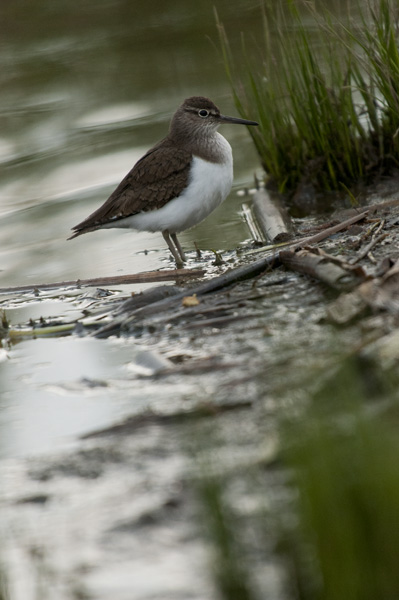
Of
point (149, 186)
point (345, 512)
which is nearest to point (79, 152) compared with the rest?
point (149, 186)

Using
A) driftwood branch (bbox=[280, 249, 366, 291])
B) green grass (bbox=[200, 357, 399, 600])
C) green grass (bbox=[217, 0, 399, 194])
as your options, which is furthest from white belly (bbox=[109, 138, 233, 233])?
green grass (bbox=[200, 357, 399, 600])

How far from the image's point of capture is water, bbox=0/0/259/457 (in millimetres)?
3766

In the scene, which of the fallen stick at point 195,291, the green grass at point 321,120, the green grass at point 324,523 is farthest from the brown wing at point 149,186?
the green grass at point 324,523

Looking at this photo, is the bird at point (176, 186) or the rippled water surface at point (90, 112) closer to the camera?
the bird at point (176, 186)

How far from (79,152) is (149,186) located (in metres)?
3.69

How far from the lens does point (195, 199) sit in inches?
227

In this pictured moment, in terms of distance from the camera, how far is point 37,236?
732 centimetres

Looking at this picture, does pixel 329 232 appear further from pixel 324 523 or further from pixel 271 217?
pixel 324 523

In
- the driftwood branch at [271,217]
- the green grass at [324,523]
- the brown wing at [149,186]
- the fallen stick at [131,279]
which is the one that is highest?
the green grass at [324,523]

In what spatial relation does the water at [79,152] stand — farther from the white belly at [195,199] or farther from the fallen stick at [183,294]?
the white belly at [195,199]

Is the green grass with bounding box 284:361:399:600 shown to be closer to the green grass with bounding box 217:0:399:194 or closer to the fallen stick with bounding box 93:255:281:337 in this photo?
the fallen stick with bounding box 93:255:281:337

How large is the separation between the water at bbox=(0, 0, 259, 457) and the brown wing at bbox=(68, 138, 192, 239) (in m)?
0.39

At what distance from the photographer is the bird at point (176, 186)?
580 centimetres

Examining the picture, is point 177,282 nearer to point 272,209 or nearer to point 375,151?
point 272,209
